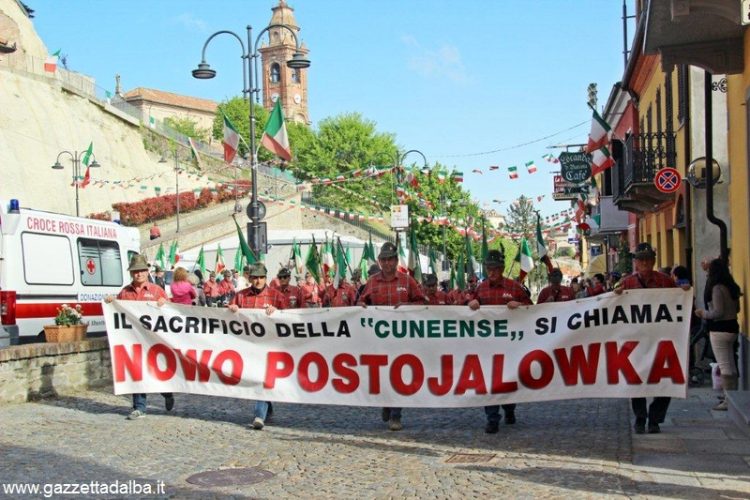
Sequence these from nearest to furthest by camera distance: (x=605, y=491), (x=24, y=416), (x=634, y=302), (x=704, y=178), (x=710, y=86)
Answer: (x=605, y=491) → (x=634, y=302) → (x=24, y=416) → (x=710, y=86) → (x=704, y=178)

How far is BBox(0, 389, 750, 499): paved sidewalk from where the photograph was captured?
295 inches

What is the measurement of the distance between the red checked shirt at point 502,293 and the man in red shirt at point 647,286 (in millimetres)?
1081

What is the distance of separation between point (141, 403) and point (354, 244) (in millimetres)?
26739

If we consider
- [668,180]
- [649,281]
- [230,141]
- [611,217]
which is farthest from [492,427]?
[611,217]

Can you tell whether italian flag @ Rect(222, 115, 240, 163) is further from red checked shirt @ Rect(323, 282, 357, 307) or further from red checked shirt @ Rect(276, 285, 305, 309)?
red checked shirt @ Rect(276, 285, 305, 309)

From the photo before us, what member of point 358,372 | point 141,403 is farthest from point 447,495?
point 141,403

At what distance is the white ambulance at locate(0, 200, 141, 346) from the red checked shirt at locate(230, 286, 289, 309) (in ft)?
15.2

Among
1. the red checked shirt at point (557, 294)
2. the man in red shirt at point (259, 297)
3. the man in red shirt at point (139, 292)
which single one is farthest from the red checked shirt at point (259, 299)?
the red checked shirt at point (557, 294)

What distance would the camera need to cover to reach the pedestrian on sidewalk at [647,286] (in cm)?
980

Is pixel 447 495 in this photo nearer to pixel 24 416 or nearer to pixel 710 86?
pixel 24 416

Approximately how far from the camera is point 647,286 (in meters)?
9.88

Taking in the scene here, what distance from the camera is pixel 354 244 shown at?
1486 inches

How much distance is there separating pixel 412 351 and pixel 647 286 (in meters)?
2.41

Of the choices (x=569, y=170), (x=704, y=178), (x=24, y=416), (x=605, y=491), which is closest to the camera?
(x=605, y=491)
